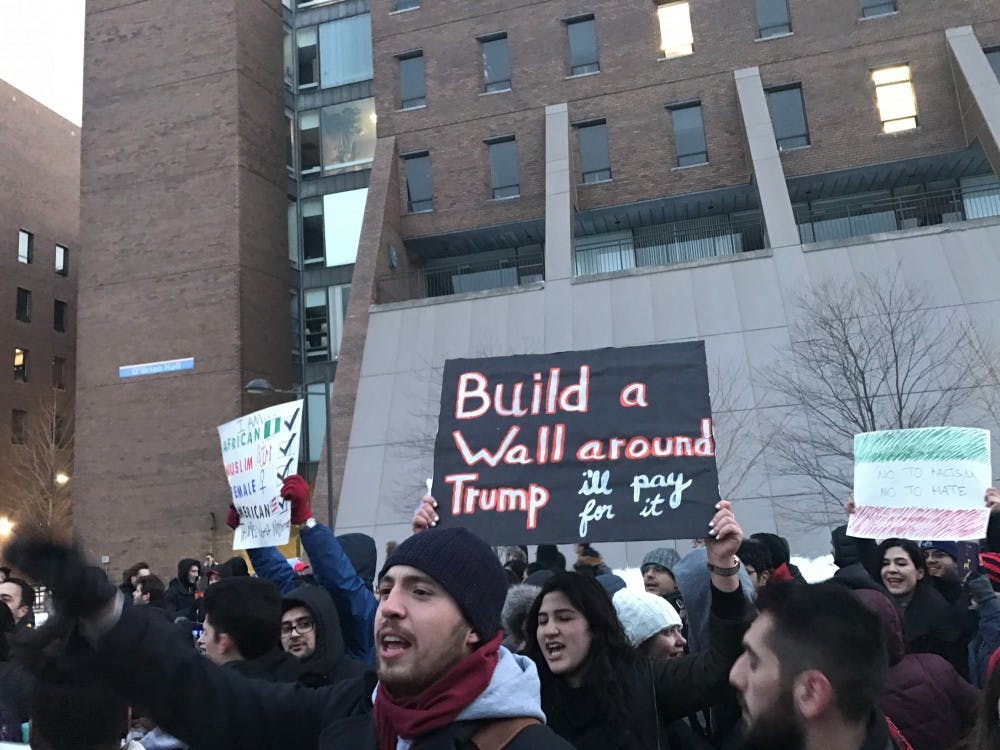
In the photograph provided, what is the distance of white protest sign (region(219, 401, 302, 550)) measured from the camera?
6.54 metres

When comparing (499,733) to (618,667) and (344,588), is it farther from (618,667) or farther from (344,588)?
(344,588)

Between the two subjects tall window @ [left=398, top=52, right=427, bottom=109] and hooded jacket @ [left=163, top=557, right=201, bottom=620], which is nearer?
hooded jacket @ [left=163, top=557, right=201, bottom=620]

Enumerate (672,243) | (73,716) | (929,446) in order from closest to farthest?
1. (73,716)
2. (929,446)
3. (672,243)

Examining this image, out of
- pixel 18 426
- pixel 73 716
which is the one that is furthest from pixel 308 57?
pixel 73 716

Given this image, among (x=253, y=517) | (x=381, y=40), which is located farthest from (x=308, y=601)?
(x=381, y=40)

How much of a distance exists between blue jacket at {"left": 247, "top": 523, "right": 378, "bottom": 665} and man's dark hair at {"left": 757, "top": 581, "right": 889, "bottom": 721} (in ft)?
7.92

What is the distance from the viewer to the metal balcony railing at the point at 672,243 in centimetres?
2759

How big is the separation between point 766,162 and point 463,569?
24130mm

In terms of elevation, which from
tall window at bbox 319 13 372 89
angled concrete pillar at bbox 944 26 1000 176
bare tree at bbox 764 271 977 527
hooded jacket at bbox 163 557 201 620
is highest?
tall window at bbox 319 13 372 89

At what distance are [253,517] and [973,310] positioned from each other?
19.9 metres

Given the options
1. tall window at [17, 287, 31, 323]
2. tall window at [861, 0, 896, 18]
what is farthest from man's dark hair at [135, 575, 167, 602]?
tall window at [17, 287, 31, 323]

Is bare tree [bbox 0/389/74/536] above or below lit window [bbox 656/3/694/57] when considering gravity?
below

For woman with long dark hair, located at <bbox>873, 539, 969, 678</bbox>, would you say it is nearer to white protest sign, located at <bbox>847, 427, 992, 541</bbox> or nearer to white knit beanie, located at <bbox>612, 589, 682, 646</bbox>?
white protest sign, located at <bbox>847, 427, 992, 541</bbox>

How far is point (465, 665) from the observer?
2.29 metres
